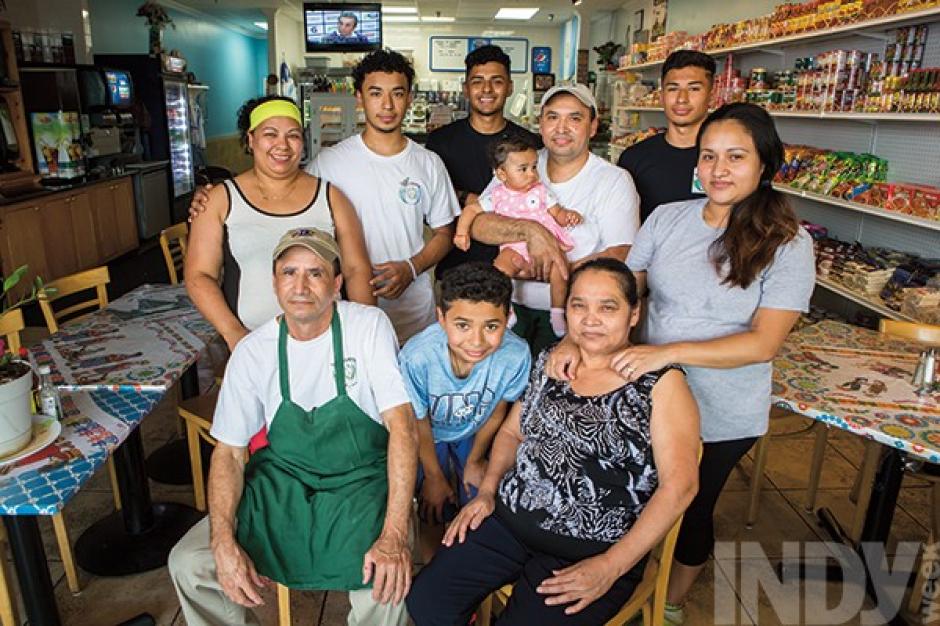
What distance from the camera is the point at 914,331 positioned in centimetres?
264

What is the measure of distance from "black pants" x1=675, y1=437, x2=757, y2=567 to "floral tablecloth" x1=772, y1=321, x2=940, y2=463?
24cm

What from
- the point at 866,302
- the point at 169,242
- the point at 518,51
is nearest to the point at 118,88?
the point at 169,242

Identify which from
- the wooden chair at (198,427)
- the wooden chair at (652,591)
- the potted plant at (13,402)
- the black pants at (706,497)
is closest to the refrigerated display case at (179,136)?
the wooden chair at (198,427)

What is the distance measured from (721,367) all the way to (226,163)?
15057 millimetres

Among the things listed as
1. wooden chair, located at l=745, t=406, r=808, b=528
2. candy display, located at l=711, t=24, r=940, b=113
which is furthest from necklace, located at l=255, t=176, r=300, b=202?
candy display, located at l=711, t=24, r=940, b=113

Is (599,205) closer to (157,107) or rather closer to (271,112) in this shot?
(271,112)

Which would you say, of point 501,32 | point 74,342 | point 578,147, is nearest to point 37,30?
point 74,342

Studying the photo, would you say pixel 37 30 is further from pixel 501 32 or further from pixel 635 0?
pixel 501 32

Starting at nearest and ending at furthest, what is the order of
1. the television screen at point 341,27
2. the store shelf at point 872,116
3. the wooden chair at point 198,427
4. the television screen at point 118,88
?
1. the wooden chair at point 198,427
2. the store shelf at point 872,116
3. the television screen at point 118,88
4. the television screen at point 341,27

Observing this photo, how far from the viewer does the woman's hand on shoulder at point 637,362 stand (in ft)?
5.57

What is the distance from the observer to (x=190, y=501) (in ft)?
9.86

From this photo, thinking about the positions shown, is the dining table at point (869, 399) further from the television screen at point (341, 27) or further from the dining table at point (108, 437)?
the television screen at point (341, 27)

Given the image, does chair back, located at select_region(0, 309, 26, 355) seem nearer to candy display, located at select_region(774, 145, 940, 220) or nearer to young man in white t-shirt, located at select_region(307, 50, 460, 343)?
young man in white t-shirt, located at select_region(307, 50, 460, 343)

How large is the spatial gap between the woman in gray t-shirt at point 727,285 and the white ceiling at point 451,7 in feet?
32.0
